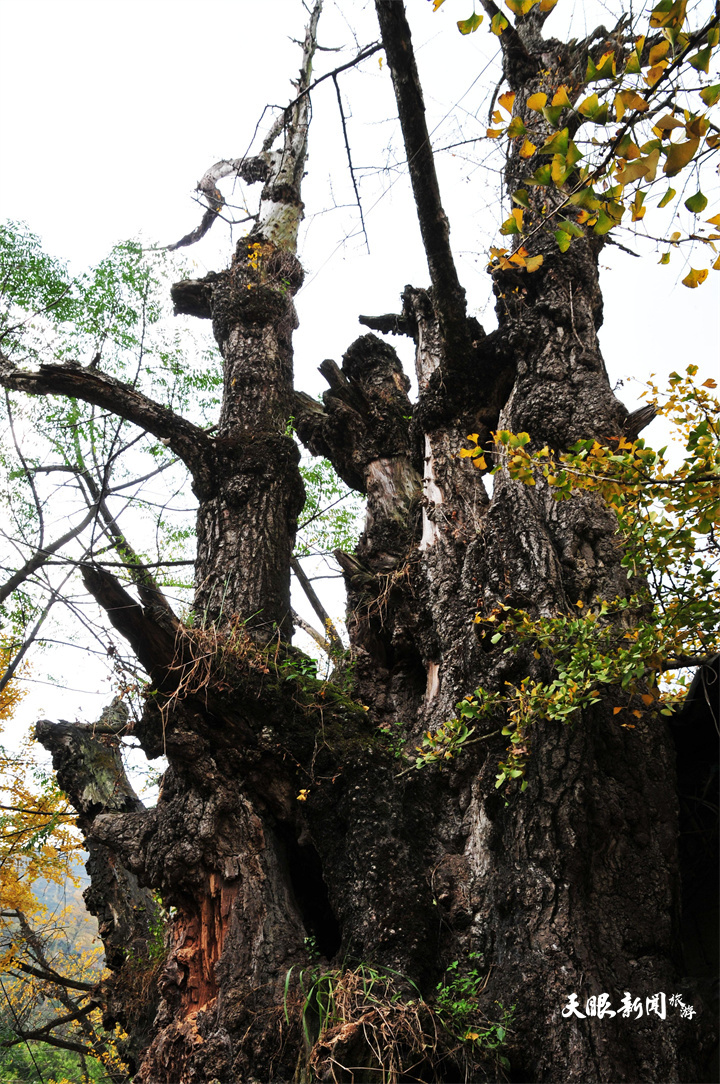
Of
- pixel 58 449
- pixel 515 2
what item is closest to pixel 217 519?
pixel 515 2

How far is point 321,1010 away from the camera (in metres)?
2.39

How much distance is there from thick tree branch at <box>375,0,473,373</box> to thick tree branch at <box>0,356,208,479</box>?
71.3 inches

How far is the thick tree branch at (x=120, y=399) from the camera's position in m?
4.32

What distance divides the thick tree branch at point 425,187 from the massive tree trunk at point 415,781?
1cm

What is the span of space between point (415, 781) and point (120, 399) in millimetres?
3113

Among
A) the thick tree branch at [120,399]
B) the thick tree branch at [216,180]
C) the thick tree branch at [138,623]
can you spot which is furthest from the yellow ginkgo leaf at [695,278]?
the thick tree branch at [216,180]

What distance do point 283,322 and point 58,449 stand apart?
398cm

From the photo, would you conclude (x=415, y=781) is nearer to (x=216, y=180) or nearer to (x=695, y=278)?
(x=695, y=278)

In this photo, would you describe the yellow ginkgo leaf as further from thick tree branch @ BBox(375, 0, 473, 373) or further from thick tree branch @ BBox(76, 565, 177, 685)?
thick tree branch @ BBox(76, 565, 177, 685)

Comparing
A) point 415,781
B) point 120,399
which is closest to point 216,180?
point 120,399

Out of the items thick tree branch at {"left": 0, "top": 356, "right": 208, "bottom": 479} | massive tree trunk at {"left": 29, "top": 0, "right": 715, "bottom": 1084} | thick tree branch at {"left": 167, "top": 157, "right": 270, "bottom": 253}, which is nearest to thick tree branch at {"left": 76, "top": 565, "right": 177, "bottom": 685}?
massive tree trunk at {"left": 29, "top": 0, "right": 715, "bottom": 1084}

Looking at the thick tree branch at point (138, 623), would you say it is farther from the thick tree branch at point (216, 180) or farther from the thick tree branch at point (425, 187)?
the thick tree branch at point (216, 180)

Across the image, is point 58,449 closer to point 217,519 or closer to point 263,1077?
point 217,519

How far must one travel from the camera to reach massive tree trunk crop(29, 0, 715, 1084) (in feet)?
7.63
